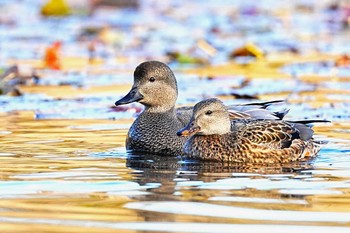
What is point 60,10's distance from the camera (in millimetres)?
25375

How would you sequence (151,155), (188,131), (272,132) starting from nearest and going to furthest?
(188,131) < (272,132) < (151,155)

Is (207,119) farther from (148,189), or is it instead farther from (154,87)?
(148,189)

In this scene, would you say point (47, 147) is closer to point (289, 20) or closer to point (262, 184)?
point (262, 184)

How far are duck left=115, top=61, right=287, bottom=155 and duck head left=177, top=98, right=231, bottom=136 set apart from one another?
0.56 metres

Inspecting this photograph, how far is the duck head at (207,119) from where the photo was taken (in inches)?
364

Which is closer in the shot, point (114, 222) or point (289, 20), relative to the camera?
point (114, 222)

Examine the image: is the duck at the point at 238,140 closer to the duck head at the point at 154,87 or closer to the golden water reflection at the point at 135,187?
the golden water reflection at the point at 135,187

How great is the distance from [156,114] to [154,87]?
0.90 feet

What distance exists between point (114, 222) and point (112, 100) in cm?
729

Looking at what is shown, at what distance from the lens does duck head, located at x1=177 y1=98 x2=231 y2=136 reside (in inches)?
364

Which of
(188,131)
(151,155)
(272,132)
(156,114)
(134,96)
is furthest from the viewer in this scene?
(156,114)

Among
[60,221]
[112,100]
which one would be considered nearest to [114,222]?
[60,221]

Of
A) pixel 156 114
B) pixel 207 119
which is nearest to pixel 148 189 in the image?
pixel 207 119

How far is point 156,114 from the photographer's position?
10.3m
